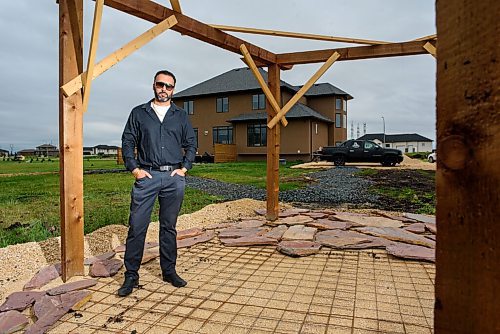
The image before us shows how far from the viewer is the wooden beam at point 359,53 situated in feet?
16.6

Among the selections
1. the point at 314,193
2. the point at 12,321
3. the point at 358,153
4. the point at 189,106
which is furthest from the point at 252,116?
the point at 12,321

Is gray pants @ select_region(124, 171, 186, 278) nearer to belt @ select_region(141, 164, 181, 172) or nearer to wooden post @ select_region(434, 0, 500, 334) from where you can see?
belt @ select_region(141, 164, 181, 172)

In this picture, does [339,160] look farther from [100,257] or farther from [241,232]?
[100,257]

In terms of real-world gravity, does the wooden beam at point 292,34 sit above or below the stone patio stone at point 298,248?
above

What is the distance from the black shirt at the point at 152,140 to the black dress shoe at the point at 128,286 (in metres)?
0.96

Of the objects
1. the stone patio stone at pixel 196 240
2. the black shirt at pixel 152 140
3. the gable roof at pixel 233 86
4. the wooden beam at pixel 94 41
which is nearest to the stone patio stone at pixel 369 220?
the stone patio stone at pixel 196 240

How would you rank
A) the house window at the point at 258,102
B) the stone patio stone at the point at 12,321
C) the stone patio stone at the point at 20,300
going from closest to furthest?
the stone patio stone at the point at 12,321, the stone patio stone at the point at 20,300, the house window at the point at 258,102

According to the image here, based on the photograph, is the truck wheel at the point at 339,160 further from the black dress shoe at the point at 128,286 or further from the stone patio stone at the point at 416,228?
the black dress shoe at the point at 128,286

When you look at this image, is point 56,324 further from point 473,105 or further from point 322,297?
point 473,105

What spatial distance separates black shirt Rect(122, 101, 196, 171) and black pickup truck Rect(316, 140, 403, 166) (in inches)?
751

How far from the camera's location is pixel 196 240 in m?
4.63

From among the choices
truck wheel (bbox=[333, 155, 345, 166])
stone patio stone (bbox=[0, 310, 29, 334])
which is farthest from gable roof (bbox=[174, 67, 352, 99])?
stone patio stone (bbox=[0, 310, 29, 334])

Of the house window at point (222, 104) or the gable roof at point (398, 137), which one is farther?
the gable roof at point (398, 137)

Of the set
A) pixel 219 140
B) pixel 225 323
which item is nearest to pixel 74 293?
pixel 225 323
